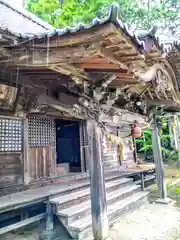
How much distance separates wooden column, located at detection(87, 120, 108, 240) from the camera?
3.75 m

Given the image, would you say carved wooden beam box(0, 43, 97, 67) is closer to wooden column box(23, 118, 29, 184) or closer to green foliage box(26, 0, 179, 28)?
wooden column box(23, 118, 29, 184)

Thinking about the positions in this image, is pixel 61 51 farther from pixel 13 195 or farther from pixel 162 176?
pixel 162 176

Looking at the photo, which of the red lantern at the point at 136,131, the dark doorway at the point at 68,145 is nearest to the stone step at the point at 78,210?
the red lantern at the point at 136,131

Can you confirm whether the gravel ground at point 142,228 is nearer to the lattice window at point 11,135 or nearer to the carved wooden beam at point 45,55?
the lattice window at point 11,135

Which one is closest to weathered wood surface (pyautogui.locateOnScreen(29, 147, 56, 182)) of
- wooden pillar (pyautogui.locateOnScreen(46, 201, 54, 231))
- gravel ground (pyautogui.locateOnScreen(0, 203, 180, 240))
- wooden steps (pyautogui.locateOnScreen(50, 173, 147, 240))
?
wooden steps (pyautogui.locateOnScreen(50, 173, 147, 240))

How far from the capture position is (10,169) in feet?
16.0

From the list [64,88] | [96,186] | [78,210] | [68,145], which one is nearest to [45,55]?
Answer: [64,88]

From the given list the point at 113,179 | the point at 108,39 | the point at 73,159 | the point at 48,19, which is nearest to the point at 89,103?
the point at 108,39

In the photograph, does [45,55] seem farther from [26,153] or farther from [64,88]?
[26,153]

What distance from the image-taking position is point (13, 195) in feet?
15.0

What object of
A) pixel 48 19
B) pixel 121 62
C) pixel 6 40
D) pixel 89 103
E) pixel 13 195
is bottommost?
pixel 13 195

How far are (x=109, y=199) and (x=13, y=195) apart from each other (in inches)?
99.6

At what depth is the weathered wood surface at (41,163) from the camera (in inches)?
217

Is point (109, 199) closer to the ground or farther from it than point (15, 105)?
closer to the ground
